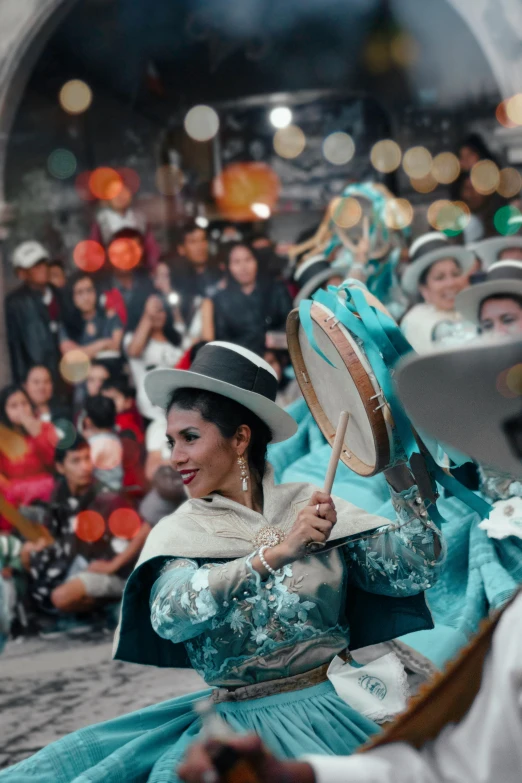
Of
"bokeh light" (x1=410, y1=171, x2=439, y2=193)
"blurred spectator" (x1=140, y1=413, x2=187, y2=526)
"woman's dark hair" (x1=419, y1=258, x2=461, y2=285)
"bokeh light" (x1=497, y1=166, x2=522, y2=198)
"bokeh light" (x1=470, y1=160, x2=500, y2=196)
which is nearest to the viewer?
"woman's dark hair" (x1=419, y1=258, x2=461, y2=285)

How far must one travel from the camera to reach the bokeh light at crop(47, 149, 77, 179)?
36.9 ft

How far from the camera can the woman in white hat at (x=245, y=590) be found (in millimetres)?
2484

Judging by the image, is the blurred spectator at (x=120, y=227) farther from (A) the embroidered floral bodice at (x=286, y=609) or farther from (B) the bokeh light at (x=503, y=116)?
(A) the embroidered floral bodice at (x=286, y=609)

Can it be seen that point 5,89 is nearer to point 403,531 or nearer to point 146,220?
point 146,220

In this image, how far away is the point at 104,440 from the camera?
739 cm

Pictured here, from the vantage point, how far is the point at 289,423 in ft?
9.26

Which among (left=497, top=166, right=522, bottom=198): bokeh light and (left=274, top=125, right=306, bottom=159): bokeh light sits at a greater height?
(left=274, top=125, right=306, bottom=159): bokeh light

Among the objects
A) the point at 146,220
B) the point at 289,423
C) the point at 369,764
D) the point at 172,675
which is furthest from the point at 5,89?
the point at 369,764

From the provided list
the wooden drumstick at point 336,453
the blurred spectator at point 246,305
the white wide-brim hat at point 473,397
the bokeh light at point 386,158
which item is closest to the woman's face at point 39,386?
the blurred spectator at point 246,305

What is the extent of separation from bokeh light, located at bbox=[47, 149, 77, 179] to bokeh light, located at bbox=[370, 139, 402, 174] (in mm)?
3231

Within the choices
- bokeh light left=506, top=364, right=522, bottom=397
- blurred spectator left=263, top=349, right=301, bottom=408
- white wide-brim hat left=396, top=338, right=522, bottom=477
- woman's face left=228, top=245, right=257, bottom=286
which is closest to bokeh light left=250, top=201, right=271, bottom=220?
woman's face left=228, top=245, right=257, bottom=286

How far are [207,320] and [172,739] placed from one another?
18.3 feet

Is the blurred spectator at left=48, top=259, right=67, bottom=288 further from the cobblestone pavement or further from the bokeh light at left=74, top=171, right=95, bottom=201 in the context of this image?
the cobblestone pavement

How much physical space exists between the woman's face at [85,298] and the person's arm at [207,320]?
83 cm
